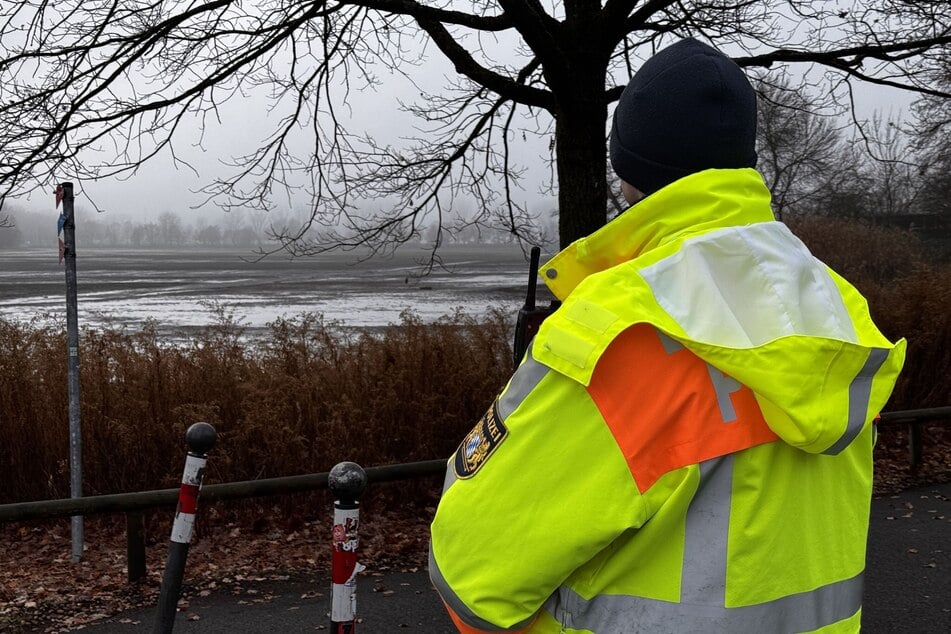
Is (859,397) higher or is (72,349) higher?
(859,397)

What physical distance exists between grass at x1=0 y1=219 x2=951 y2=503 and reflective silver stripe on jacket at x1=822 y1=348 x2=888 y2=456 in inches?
209

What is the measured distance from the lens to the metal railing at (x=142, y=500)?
4.75 metres

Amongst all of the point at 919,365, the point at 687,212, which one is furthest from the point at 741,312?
the point at 919,365

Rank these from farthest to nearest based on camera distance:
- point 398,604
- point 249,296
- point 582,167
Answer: point 249,296, point 582,167, point 398,604

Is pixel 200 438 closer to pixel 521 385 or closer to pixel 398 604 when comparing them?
pixel 398 604

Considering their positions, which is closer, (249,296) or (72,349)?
(72,349)

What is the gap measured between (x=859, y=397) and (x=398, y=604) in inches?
155

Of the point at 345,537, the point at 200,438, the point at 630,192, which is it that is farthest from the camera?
the point at 200,438

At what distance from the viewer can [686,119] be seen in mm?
1447

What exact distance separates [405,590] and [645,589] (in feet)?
13.1

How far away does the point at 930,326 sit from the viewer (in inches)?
371

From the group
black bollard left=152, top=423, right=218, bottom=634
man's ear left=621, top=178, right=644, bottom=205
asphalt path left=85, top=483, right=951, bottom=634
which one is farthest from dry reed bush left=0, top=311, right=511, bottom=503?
man's ear left=621, top=178, right=644, bottom=205

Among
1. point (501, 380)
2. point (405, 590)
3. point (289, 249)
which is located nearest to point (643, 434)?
point (405, 590)

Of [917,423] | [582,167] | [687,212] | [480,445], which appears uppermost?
[582,167]
